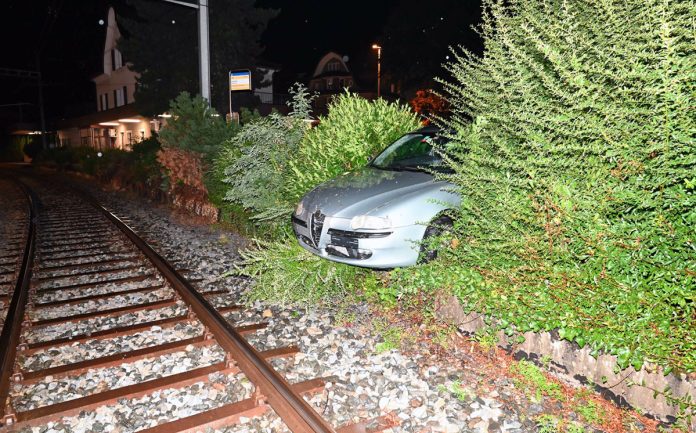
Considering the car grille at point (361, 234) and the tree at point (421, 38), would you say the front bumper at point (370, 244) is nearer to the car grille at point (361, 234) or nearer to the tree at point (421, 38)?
the car grille at point (361, 234)

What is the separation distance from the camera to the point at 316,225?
539cm

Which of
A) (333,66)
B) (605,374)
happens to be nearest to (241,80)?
(605,374)

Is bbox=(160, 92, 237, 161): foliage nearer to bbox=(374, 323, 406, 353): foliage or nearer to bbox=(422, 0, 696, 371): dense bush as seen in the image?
bbox=(374, 323, 406, 353): foliage

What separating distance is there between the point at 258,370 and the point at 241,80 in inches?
434

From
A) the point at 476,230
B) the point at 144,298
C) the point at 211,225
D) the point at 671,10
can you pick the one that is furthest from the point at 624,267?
the point at 211,225

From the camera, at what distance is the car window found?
20.6 feet

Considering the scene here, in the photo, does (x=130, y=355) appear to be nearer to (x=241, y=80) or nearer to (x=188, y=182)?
(x=188, y=182)

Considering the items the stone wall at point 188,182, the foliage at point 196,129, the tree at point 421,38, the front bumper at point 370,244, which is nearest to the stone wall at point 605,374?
the front bumper at point 370,244

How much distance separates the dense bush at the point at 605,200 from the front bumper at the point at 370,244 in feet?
2.73

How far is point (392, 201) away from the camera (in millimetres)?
5051

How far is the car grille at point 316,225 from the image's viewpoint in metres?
5.33

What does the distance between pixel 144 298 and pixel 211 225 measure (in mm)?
4665

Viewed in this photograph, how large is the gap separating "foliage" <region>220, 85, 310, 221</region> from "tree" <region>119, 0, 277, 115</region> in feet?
42.3

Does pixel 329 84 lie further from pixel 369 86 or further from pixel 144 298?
pixel 144 298
